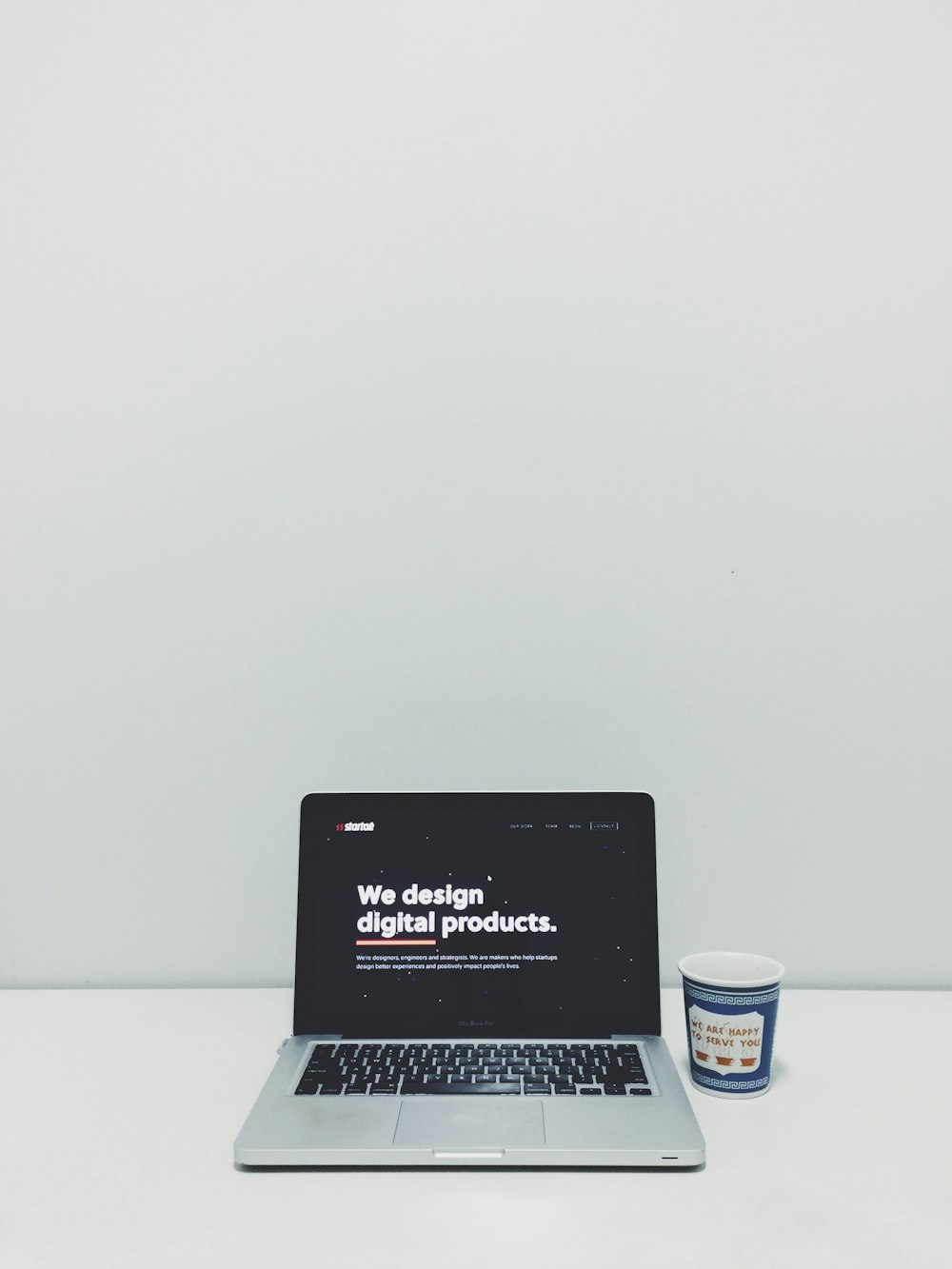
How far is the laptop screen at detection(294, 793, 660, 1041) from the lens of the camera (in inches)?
35.7

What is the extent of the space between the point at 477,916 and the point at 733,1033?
0.26 m

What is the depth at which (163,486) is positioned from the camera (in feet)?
3.54

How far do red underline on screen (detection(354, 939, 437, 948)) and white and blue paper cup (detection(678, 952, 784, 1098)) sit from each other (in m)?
0.26

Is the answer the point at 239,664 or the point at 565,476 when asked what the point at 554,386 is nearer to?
the point at 565,476

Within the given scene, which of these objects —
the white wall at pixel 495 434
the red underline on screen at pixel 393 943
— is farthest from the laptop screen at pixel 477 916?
the white wall at pixel 495 434

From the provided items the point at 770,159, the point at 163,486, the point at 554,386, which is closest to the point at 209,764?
the point at 163,486

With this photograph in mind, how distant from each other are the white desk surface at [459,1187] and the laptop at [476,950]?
0.08m

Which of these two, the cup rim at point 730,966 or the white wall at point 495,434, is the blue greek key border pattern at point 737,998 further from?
the white wall at point 495,434

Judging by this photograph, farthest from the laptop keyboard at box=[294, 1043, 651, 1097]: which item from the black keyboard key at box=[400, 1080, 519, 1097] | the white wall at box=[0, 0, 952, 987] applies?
the white wall at box=[0, 0, 952, 987]

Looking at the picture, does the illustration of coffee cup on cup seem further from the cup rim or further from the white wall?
the white wall

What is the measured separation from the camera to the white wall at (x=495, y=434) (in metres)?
1.06

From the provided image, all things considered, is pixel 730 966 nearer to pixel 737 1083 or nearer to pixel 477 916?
pixel 737 1083

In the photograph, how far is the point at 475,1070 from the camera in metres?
0.82

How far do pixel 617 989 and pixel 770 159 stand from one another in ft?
3.01
